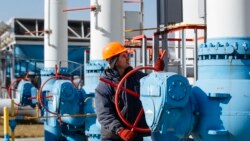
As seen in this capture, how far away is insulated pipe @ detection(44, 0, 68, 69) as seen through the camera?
12.6 m

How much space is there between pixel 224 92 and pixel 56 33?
8.78 m

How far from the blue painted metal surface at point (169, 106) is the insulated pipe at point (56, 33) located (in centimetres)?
845

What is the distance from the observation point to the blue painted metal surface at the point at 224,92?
418cm

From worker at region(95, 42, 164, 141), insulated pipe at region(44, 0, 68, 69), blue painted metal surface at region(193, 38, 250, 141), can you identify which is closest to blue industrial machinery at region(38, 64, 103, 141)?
insulated pipe at region(44, 0, 68, 69)

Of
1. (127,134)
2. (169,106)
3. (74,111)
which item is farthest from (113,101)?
(74,111)

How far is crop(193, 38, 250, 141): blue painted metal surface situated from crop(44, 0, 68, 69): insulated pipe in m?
8.40

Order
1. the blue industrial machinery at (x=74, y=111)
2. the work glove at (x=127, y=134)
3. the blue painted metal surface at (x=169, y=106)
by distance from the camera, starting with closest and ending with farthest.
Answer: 1. the blue painted metal surface at (x=169, y=106)
2. the work glove at (x=127, y=134)
3. the blue industrial machinery at (x=74, y=111)

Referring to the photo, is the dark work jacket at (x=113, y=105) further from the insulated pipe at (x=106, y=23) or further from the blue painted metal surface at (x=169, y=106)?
the insulated pipe at (x=106, y=23)

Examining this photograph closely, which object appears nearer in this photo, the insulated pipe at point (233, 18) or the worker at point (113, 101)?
the insulated pipe at point (233, 18)

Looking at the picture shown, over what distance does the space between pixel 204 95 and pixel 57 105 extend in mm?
5559

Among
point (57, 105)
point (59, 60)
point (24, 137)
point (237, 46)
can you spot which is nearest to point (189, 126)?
point (237, 46)

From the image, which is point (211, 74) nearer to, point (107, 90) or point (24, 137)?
point (107, 90)

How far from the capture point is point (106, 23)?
27.2ft

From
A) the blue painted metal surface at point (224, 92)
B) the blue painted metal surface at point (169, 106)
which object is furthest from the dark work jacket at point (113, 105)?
the blue painted metal surface at point (224, 92)
